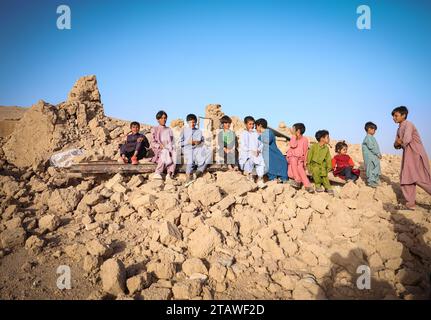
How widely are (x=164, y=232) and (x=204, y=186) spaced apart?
1297 mm

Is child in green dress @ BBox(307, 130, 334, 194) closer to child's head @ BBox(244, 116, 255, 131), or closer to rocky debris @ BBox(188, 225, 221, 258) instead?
child's head @ BBox(244, 116, 255, 131)

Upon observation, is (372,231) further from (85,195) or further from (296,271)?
(85,195)

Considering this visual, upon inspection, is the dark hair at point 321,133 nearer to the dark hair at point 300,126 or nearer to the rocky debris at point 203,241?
the dark hair at point 300,126

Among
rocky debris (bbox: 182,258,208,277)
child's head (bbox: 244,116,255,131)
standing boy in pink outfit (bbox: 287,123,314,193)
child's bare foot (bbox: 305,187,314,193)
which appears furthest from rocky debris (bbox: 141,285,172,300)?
child's head (bbox: 244,116,255,131)

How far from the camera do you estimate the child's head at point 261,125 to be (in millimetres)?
6281

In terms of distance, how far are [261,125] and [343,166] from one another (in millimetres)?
2127

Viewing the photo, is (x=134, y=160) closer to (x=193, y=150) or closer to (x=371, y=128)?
(x=193, y=150)

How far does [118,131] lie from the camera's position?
7488mm

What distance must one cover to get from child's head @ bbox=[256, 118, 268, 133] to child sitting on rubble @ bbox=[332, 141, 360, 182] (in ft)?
5.89

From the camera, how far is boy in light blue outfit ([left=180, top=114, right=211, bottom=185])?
18.9 feet

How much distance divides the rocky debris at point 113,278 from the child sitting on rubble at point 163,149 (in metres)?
2.55

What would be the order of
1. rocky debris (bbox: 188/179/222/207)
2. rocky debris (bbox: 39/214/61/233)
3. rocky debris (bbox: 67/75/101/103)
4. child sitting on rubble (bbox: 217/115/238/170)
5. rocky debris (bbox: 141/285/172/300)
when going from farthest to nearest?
rocky debris (bbox: 67/75/101/103) < child sitting on rubble (bbox: 217/115/238/170) < rocky debris (bbox: 188/179/222/207) < rocky debris (bbox: 39/214/61/233) < rocky debris (bbox: 141/285/172/300)

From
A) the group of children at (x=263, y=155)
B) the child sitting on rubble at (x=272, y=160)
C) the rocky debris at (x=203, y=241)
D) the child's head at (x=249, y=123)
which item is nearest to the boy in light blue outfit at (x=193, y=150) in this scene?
the group of children at (x=263, y=155)

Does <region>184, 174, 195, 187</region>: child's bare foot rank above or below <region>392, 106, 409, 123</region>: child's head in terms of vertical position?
below
